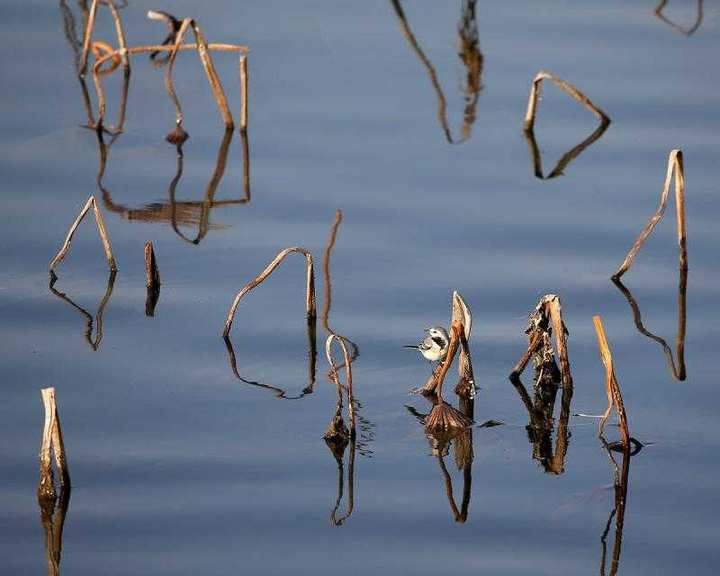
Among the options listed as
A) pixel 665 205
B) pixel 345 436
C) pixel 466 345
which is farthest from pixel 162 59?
pixel 345 436

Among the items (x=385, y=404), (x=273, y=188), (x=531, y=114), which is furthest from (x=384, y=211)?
(x=385, y=404)

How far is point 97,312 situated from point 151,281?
400 millimetres

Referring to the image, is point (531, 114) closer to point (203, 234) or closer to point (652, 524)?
point (203, 234)

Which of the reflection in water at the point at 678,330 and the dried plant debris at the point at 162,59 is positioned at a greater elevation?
the dried plant debris at the point at 162,59

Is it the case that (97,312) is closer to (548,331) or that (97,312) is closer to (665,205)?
(548,331)

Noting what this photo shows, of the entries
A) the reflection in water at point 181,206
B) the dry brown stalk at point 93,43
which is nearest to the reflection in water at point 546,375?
the reflection in water at point 181,206

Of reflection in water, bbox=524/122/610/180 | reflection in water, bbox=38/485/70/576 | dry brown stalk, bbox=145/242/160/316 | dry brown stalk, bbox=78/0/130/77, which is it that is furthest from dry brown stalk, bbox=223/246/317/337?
dry brown stalk, bbox=78/0/130/77

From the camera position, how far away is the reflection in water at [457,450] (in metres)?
7.71

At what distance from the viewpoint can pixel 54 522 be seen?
7.37 m

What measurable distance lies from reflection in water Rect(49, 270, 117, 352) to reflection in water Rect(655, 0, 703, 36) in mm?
6579

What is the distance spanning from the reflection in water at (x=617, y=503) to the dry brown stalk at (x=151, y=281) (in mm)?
3081

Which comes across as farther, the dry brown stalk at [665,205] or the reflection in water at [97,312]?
the dry brown stalk at [665,205]

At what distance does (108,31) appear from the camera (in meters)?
14.2

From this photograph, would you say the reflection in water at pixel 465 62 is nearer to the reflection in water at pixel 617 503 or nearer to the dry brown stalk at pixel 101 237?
the dry brown stalk at pixel 101 237
